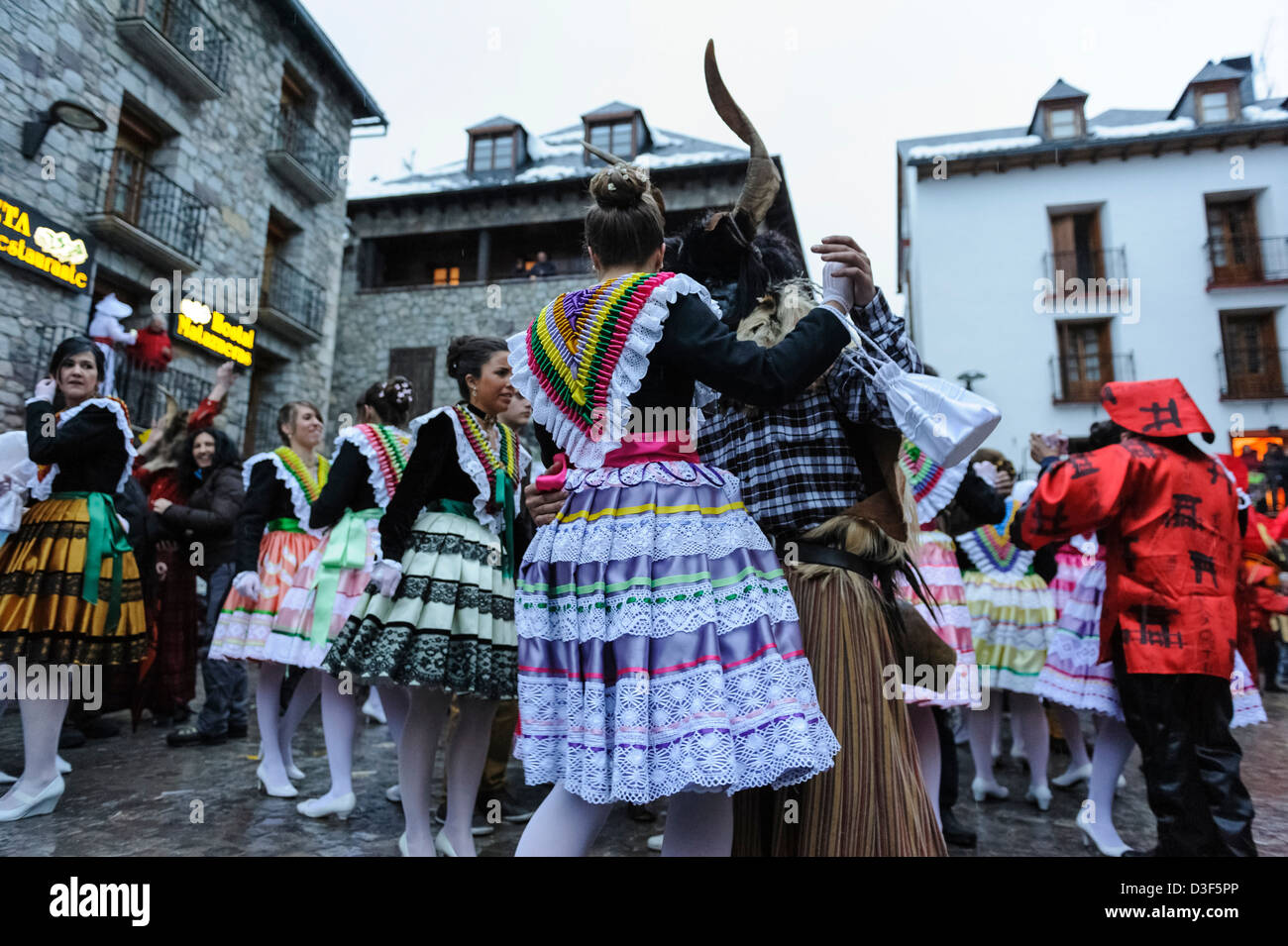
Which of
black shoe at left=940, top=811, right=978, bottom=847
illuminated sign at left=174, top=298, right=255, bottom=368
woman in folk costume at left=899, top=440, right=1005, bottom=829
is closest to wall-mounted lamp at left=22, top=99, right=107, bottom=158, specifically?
illuminated sign at left=174, top=298, right=255, bottom=368

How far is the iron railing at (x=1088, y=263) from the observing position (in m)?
17.0

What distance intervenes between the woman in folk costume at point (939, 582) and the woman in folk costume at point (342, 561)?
2144mm

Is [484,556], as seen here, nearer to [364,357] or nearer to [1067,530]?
[1067,530]

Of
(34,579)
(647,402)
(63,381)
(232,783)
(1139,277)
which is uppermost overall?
(1139,277)

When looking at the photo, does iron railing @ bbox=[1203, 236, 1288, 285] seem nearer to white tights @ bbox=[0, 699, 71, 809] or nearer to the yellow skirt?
the yellow skirt

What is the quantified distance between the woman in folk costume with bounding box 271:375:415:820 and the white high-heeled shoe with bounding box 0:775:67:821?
0.95 meters

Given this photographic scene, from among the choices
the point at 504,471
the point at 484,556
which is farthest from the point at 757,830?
the point at 504,471

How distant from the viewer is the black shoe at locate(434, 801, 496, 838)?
3.56m

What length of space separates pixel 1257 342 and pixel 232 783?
64.4 feet

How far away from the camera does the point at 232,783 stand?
4.14 meters

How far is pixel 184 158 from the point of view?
11.4m

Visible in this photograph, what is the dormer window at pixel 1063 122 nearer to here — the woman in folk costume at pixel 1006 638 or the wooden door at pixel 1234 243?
the wooden door at pixel 1234 243

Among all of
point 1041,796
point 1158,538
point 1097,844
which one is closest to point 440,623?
point 1158,538

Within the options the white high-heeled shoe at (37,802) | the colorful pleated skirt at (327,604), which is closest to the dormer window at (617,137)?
the colorful pleated skirt at (327,604)
